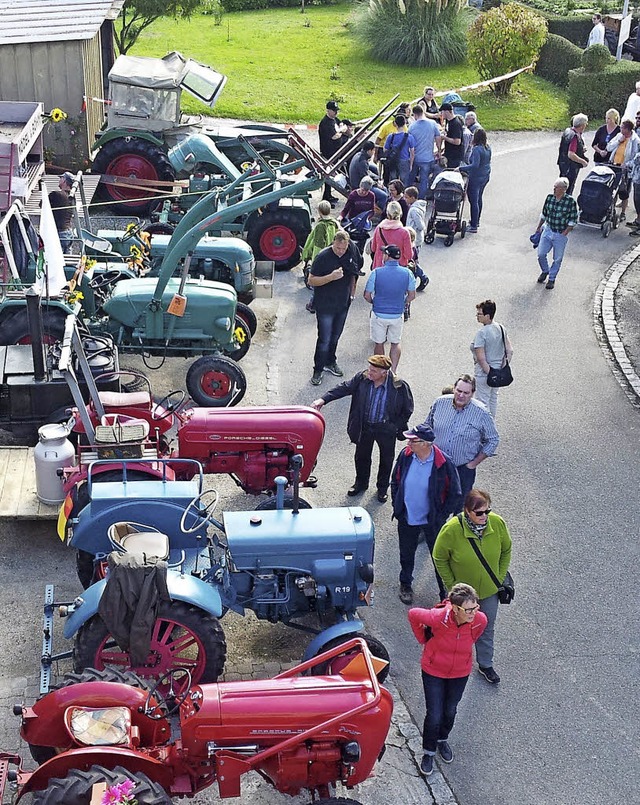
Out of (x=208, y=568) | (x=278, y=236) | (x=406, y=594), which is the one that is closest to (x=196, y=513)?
(x=208, y=568)

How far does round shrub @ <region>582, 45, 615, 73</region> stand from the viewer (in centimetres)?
2077

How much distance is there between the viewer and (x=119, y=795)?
183 inches

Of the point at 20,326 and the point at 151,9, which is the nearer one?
the point at 20,326

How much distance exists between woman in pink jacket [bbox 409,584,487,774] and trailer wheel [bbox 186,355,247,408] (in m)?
4.38

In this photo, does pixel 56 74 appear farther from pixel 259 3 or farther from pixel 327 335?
pixel 259 3

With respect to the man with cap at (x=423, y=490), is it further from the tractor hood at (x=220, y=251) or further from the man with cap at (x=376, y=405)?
the tractor hood at (x=220, y=251)

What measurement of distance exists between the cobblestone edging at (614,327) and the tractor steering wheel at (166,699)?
258 inches

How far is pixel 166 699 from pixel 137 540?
3.52 feet

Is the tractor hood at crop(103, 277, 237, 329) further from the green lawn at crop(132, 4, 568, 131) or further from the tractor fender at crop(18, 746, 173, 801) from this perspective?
the green lawn at crop(132, 4, 568, 131)

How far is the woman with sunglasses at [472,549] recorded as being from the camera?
20.7 ft

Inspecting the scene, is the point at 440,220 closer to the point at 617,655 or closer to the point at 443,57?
the point at 617,655

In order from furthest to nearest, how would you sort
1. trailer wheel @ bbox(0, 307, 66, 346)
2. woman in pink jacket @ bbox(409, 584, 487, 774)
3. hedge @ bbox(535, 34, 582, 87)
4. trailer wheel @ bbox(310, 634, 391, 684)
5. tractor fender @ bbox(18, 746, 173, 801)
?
hedge @ bbox(535, 34, 582, 87) < trailer wheel @ bbox(0, 307, 66, 346) < trailer wheel @ bbox(310, 634, 391, 684) < woman in pink jacket @ bbox(409, 584, 487, 774) < tractor fender @ bbox(18, 746, 173, 801)

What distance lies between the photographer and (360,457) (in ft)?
28.3

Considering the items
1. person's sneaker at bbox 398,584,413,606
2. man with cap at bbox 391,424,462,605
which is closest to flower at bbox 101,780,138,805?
man with cap at bbox 391,424,462,605
